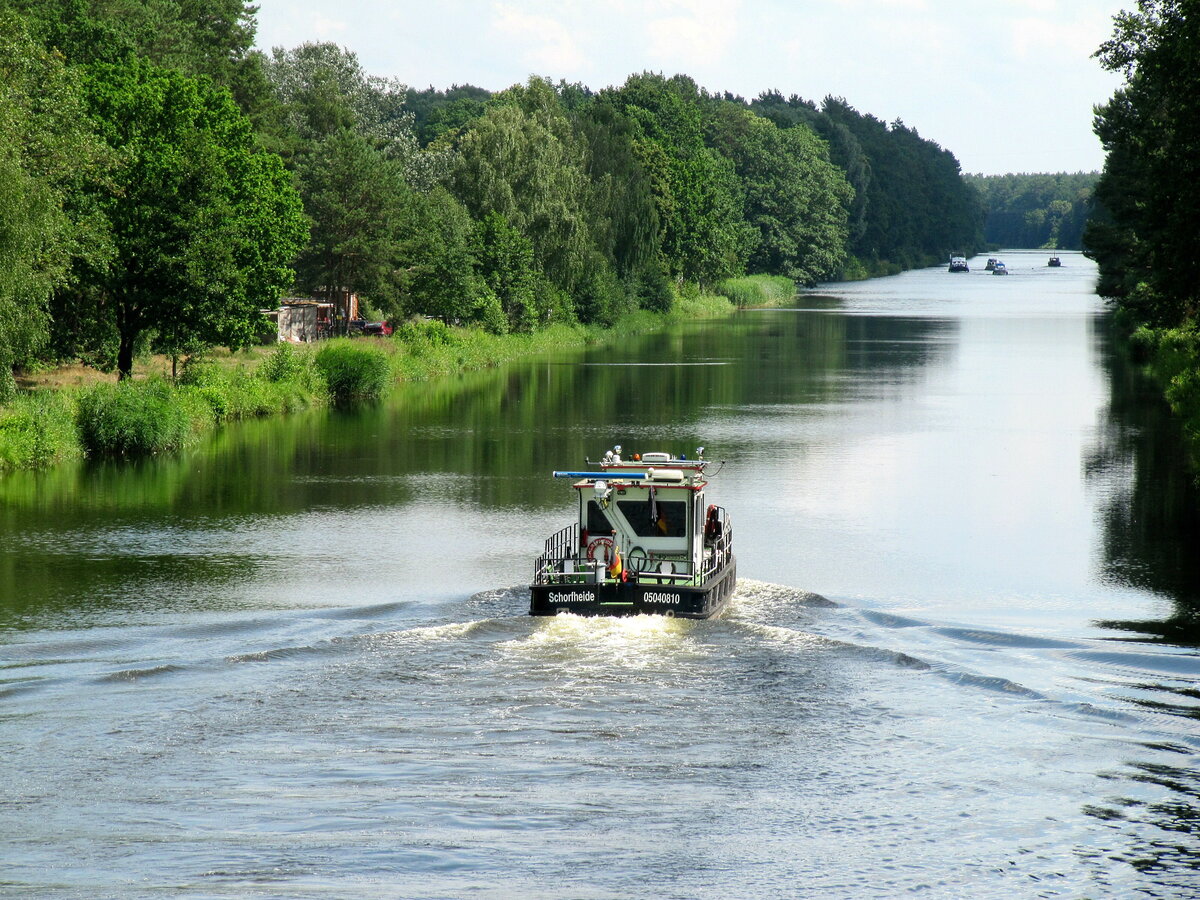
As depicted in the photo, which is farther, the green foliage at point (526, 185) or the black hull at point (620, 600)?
the green foliage at point (526, 185)

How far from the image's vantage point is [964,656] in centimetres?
2355

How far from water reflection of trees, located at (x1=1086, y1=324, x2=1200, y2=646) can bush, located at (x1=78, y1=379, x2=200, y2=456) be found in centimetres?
2982

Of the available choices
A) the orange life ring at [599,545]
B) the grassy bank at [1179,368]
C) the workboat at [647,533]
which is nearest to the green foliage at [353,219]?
the grassy bank at [1179,368]

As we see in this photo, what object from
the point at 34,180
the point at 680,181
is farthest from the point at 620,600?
the point at 680,181

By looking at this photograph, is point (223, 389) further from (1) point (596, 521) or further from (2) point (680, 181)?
(2) point (680, 181)

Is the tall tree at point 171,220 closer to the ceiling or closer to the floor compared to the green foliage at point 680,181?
closer to the floor

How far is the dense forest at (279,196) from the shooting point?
45625 mm

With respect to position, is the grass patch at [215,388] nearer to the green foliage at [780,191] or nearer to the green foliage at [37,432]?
the green foliage at [37,432]

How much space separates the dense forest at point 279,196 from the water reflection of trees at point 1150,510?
98.6ft

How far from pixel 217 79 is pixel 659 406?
33881 mm

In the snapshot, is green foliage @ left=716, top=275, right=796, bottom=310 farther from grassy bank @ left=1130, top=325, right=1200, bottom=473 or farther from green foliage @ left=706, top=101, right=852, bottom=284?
grassy bank @ left=1130, top=325, right=1200, bottom=473

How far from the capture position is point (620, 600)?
962 inches

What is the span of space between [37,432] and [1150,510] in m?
32.5

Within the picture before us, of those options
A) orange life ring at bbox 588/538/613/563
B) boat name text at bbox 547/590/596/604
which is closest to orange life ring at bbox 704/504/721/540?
orange life ring at bbox 588/538/613/563
